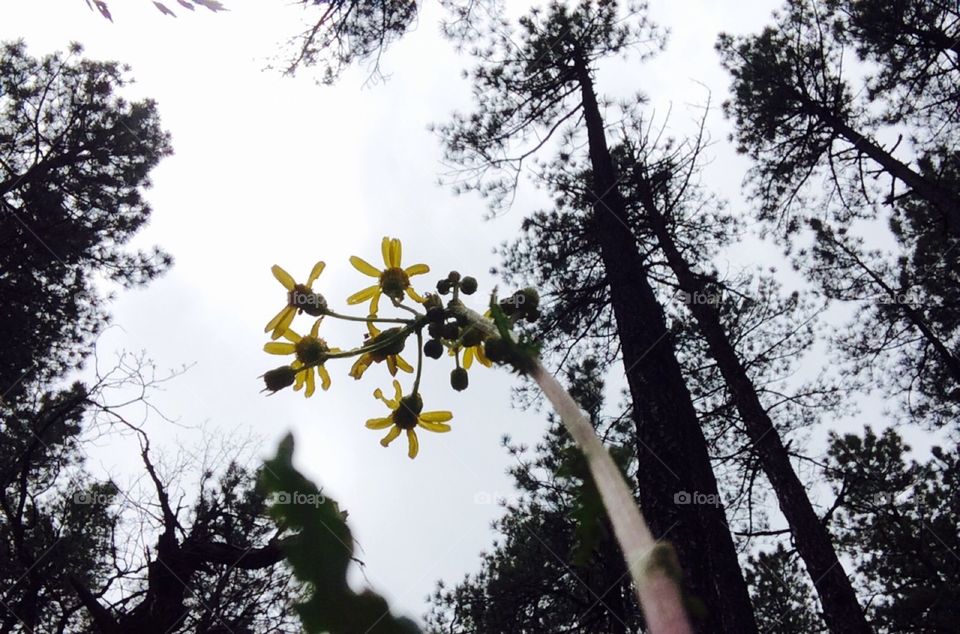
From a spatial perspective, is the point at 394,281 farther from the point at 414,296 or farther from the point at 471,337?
the point at 471,337

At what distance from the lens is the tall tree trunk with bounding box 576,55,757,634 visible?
2260mm

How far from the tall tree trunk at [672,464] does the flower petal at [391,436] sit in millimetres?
1318

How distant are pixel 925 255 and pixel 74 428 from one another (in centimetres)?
1314

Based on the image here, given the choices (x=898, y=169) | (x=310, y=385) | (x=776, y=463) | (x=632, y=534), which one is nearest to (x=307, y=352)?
(x=310, y=385)

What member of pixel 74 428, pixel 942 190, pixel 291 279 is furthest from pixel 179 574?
pixel 942 190

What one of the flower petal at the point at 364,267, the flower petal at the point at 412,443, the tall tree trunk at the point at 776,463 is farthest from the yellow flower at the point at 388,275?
the tall tree trunk at the point at 776,463

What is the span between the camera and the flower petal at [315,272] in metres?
0.83

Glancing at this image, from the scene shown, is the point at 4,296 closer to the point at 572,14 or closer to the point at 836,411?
the point at 572,14

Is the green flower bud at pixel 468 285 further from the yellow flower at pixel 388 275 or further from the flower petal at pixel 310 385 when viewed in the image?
the flower petal at pixel 310 385

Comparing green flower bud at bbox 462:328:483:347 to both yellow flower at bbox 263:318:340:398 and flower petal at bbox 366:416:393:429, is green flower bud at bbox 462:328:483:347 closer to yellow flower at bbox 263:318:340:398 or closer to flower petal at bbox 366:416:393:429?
yellow flower at bbox 263:318:340:398

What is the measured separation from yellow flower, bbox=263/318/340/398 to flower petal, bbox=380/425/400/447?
12 cm

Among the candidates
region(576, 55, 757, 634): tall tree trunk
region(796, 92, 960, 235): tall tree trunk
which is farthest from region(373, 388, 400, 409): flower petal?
region(796, 92, 960, 235): tall tree trunk

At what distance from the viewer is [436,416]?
0.81m

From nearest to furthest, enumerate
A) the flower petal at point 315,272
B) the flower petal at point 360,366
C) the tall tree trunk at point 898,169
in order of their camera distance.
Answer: the flower petal at point 360,366 → the flower petal at point 315,272 → the tall tree trunk at point 898,169
